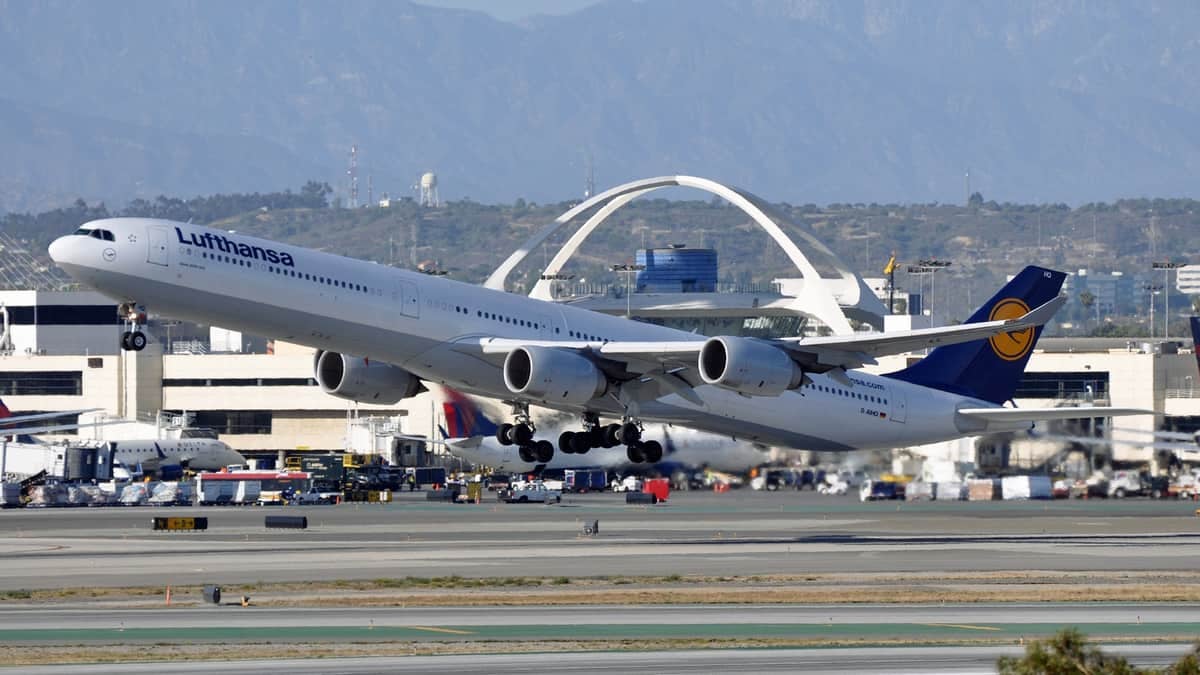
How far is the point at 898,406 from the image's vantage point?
61.8 m

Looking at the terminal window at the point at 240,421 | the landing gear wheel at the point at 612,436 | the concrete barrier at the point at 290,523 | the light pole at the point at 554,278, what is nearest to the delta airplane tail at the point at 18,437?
the terminal window at the point at 240,421

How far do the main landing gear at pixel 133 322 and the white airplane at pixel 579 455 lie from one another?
41.3 ft

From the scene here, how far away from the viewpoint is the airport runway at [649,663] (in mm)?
29438

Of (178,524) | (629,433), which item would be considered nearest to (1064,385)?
(178,524)

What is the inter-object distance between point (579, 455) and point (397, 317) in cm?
3394

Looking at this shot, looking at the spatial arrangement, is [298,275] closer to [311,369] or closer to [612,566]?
[612,566]

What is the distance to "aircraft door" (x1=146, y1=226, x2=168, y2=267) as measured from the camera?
4612cm

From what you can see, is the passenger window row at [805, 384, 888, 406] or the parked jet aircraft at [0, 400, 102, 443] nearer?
the passenger window row at [805, 384, 888, 406]

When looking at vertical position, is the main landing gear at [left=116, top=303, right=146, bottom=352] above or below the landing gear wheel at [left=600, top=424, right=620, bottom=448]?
above

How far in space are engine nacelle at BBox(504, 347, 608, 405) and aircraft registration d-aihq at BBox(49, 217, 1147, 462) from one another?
0.04 m

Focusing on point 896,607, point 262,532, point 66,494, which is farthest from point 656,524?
point 66,494

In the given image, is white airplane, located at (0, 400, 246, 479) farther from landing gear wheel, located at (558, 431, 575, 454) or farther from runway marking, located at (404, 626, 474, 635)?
runway marking, located at (404, 626, 474, 635)

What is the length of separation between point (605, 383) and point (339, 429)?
85212 mm

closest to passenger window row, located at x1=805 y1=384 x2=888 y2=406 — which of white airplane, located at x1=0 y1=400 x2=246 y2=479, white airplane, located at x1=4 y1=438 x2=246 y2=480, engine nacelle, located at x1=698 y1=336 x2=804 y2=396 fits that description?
engine nacelle, located at x1=698 y1=336 x2=804 y2=396
